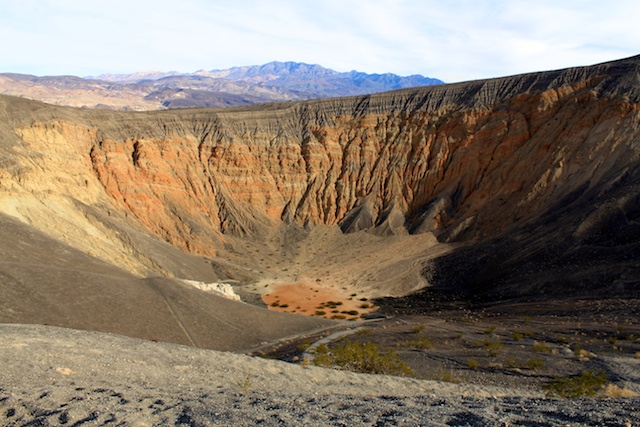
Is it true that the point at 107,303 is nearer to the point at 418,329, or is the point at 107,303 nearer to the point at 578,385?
the point at 418,329

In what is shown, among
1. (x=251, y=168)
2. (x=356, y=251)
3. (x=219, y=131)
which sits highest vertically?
(x=219, y=131)

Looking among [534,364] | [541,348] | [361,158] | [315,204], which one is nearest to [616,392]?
[534,364]

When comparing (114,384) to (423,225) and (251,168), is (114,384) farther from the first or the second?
(251,168)

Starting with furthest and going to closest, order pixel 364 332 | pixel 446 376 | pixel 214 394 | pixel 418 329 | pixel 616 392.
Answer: pixel 364 332 < pixel 418 329 < pixel 446 376 < pixel 616 392 < pixel 214 394

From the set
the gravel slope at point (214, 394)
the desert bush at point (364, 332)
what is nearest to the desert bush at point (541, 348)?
the gravel slope at point (214, 394)

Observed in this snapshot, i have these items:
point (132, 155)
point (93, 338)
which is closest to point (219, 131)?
point (132, 155)

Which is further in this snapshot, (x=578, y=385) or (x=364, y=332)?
(x=364, y=332)
